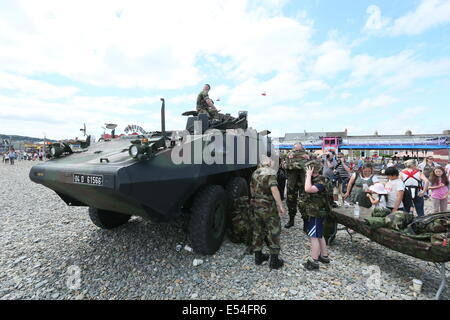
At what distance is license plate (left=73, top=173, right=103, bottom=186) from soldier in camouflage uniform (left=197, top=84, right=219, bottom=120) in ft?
8.63

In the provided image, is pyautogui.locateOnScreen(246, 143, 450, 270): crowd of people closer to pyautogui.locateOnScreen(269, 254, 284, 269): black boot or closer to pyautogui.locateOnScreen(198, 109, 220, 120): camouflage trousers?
pyautogui.locateOnScreen(269, 254, 284, 269): black boot

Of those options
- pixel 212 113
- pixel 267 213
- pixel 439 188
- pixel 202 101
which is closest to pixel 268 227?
pixel 267 213

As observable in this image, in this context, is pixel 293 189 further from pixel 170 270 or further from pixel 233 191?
pixel 170 270

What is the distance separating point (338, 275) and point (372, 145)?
29396 mm

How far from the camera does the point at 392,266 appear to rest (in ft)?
10.2

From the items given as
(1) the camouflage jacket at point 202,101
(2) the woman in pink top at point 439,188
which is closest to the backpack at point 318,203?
(1) the camouflage jacket at point 202,101

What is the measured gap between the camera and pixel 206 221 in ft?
10.2

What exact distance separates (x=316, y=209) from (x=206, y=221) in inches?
55.2

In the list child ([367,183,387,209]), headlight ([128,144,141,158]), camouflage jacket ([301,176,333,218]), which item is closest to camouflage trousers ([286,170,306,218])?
child ([367,183,387,209])

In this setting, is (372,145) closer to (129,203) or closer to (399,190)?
(399,190)

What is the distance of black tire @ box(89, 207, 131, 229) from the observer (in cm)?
394

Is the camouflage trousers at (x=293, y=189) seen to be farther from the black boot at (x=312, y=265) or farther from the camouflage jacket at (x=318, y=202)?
the black boot at (x=312, y=265)

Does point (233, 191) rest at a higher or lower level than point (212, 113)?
lower
